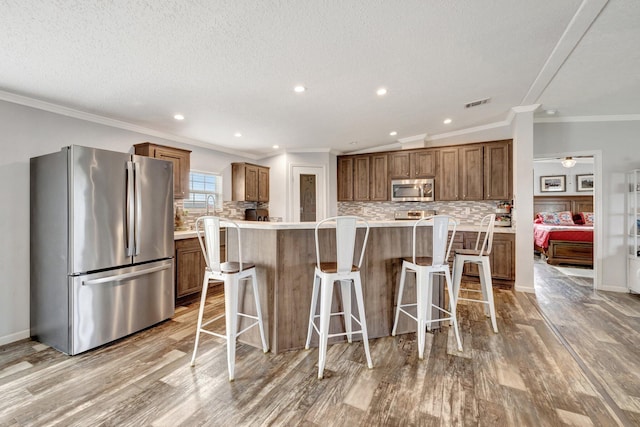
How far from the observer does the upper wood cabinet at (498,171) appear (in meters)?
4.86

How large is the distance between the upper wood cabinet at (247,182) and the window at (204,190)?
0.97ft

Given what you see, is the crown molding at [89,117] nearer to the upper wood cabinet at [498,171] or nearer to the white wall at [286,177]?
the white wall at [286,177]

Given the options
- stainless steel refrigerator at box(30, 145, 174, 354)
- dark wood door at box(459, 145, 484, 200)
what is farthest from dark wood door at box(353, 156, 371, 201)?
stainless steel refrigerator at box(30, 145, 174, 354)

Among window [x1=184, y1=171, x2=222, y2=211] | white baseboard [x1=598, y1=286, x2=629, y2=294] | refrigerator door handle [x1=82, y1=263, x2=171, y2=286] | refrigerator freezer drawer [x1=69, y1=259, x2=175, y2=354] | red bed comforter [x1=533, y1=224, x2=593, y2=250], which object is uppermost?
window [x1=184, y1=171, x2=222, y2=211]

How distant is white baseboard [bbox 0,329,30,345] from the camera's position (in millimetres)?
2705

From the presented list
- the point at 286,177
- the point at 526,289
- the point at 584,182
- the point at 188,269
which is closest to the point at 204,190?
the point at 286,177

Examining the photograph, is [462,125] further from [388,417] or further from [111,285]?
[111,285]

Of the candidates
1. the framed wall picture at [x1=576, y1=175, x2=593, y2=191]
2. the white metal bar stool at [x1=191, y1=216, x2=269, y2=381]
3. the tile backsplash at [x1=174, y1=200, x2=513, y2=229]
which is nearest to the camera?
the white metal bar stool at [x1=191, y1=216, x2=269, y2=381]

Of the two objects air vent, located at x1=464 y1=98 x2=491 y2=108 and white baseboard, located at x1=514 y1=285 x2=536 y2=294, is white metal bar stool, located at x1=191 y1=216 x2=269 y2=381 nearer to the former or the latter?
air vent, located at x1=464 y1=98 x2=491 y2=108

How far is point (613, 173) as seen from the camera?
14.2 feet

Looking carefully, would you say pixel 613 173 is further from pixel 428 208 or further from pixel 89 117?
pixel 89 117

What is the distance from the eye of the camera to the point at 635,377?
Result: 84.1 inches

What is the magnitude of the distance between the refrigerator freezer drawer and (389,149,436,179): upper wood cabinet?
14.2 ft

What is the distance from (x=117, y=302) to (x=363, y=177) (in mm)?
4672
